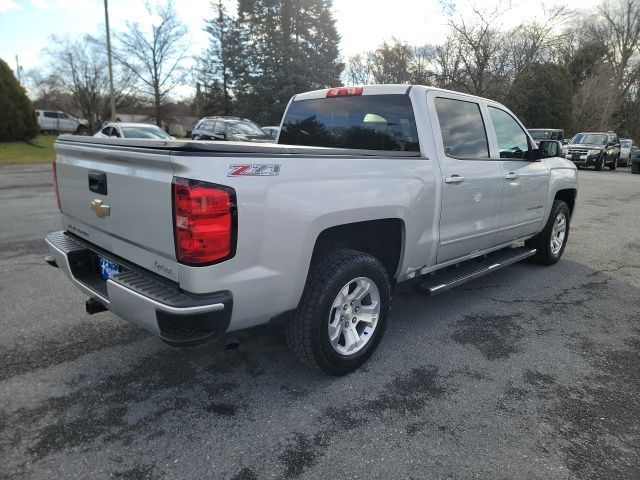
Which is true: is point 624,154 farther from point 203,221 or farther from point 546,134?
point 203,221

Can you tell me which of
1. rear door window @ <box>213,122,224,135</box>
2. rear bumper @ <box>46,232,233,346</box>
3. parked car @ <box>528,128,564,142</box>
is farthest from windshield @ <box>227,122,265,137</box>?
parked car @ <box>528,128,564,142</box>

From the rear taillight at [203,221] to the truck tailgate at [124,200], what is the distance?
0.25 ft

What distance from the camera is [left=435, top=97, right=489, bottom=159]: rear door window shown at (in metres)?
3.69

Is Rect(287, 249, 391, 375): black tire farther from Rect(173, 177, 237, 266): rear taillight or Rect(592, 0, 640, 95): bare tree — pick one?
Rect(592, 0, 640, 95): bare tree

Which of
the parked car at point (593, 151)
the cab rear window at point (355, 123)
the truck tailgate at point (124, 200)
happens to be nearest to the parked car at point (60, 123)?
the parked car at point (593, 151)

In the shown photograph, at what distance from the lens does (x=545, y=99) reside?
110 ft

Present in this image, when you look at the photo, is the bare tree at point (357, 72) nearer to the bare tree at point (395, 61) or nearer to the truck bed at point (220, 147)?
the bare tree at point (395, 61)

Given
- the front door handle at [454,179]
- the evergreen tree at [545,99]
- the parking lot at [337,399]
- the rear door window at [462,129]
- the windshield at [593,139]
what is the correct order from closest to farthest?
the parking lot at [337,399]
the front door handle at [454,179]
the rear door window at [462,129]
the windshield at [593,139]
the evergreen tree at [545,99]

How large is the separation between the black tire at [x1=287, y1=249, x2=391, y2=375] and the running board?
2.61 ft

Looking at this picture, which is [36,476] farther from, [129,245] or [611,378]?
[611,378]

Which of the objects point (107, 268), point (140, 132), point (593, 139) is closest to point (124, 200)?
point (107, 268)

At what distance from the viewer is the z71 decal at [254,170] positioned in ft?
7.24

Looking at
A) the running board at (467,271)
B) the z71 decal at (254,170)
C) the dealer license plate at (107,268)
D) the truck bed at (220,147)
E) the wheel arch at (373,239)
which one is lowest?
the running board at (467,271)

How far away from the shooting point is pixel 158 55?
4116cm
